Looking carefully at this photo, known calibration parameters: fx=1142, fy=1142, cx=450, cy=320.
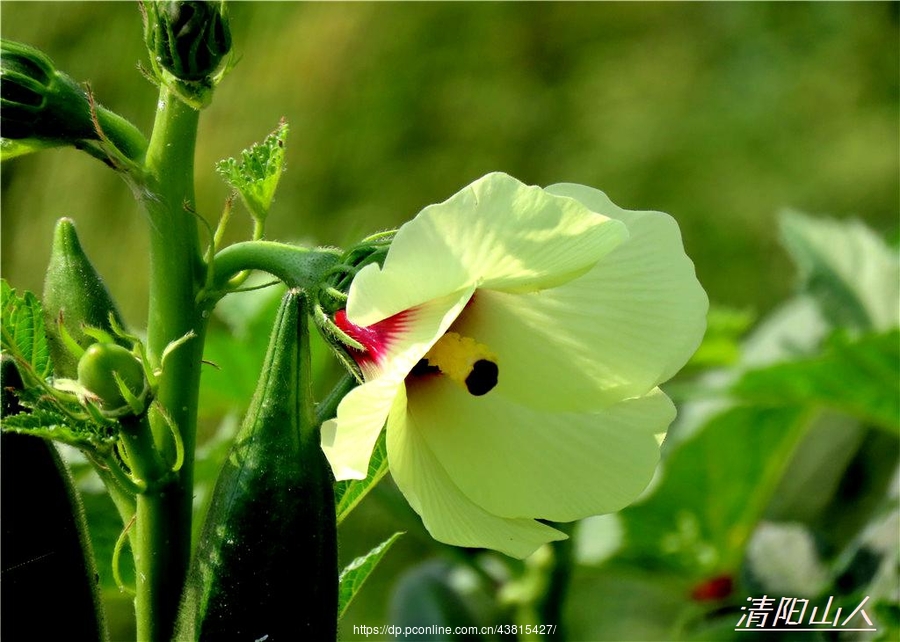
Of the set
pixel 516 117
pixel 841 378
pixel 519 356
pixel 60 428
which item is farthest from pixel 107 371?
pixel 516 117

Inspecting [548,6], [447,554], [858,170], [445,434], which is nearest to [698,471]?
[447,554]

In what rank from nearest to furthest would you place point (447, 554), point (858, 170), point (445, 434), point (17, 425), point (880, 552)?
point (17, 425), point (445, 434), point (880, 552), point (447, 554), point (858, 170)

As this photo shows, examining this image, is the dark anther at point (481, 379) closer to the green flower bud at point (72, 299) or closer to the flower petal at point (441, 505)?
the flower petal at point (441, 505)

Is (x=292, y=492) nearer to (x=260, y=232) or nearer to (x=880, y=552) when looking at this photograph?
(x=260, y=232)

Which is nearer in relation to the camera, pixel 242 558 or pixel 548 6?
pixel 242 558

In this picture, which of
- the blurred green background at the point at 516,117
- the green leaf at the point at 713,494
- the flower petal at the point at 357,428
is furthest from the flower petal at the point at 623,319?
the blurred green background at the point at 516,117

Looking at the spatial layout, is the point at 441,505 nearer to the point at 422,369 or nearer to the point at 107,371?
the point at 422,369
